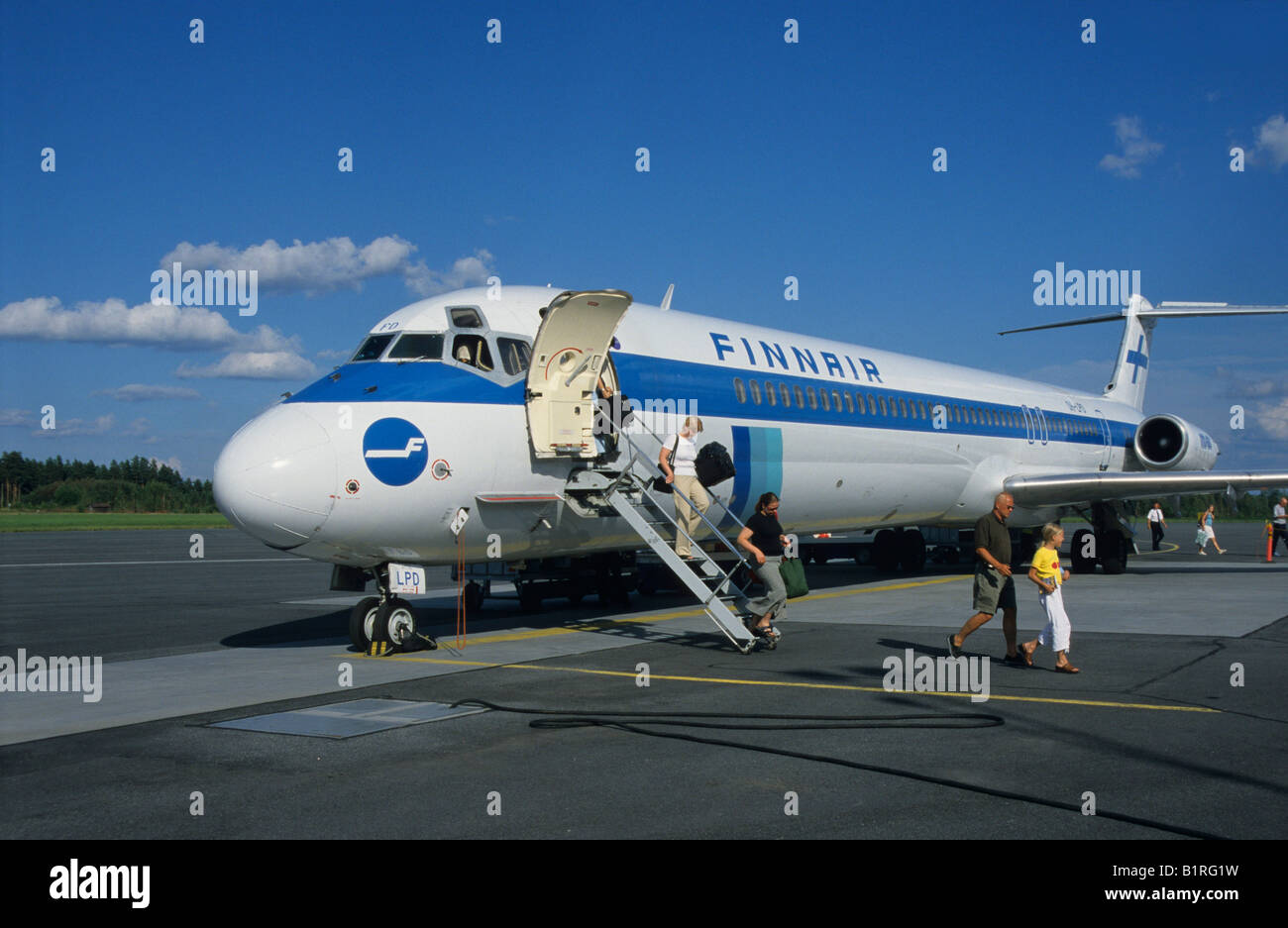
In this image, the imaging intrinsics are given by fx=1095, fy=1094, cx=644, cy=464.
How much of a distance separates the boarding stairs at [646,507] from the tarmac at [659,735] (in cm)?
49

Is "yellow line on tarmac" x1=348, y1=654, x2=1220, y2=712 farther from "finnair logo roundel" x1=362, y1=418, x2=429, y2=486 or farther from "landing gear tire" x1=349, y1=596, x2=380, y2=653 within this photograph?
"finnair logo roundel" x1=362, y1=418, x2=429, y2=486

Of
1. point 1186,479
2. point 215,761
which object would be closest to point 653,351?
point 215,761

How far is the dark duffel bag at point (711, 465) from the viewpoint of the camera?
46.1 feet

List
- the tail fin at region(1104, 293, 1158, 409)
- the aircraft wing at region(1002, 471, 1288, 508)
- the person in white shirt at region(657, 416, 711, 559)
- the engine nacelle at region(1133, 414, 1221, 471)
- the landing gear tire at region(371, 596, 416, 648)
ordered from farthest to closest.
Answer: the tail fin at region(1104, 293, 1158, 409)
the engine nacelle at region(1133, 414, 1221, 471)
the aircraft wing at region(1002, 471, 1288, 508)
the person in white shirt at region(657, 416, 711, 559)
the landing gear tire at region(371, 596, 416, 648)

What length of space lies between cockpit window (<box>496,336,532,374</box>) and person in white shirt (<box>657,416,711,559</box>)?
2121 mm

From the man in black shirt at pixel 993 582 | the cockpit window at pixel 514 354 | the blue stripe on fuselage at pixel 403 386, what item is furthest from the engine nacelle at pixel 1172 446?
the blue stripe on fuselage at pixel 403 386

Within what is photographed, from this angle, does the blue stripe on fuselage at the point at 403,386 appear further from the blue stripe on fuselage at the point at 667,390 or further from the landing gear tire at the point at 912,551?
the landing gear tire at the point at 912,551

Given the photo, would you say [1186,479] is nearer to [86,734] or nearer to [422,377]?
[422,377]

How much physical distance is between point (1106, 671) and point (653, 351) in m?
6.69

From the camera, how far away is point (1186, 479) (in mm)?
21547

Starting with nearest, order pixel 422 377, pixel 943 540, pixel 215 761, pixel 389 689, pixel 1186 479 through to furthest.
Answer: pixel 215 761
pixel 389 689
pixel 422 377
pixel 1186 479
pixel 943 540

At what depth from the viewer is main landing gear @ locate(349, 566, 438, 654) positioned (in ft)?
38.4

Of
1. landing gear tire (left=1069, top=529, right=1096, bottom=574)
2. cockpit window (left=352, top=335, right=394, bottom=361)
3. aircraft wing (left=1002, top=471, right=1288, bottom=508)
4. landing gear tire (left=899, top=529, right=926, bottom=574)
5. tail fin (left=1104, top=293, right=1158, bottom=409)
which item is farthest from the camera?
tail fin (left=1104, top=293, right=1158, bottom=409)

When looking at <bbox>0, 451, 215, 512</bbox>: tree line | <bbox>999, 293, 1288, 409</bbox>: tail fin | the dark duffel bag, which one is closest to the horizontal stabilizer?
<bbox>999, 293, 1288, 409</bbox>: tail fin
